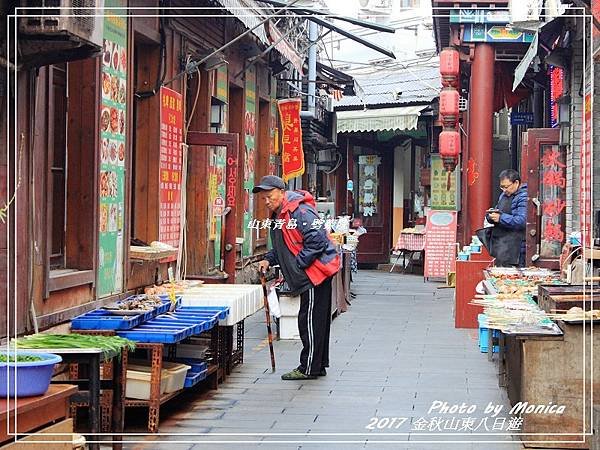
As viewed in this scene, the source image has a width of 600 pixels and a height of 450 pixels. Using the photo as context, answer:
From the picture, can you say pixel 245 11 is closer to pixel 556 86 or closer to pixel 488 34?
pixel 556 86

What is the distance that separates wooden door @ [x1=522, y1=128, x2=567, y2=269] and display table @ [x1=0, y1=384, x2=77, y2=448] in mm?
8145

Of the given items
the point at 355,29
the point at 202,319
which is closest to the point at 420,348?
the point at 202,319

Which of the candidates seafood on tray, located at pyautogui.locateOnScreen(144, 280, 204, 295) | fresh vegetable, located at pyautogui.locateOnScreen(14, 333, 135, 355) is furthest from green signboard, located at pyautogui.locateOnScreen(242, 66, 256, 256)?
fresh vegetable, located at pyautogui.locateOnScreen(14, 333, 135, 355)

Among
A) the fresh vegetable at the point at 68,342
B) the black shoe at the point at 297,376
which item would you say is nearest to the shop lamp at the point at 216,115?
the black shoe at the point at 297,376

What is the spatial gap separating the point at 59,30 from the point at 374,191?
23.6m

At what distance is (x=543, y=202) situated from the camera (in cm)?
1328

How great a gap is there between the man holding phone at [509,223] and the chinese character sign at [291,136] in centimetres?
702

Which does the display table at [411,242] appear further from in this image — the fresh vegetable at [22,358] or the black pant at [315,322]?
the fresh vegetable at [22,358]

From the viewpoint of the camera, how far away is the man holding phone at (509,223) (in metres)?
13.7

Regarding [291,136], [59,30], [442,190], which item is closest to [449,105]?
[291,136]

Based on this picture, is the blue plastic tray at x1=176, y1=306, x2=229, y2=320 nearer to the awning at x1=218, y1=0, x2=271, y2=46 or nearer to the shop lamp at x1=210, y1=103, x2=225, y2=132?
the awning at x1=218, y1=0, x2=271, y2=46

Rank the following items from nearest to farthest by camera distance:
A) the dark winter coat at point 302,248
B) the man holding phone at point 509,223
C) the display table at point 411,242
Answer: the dark winter coat at point 302,248, the man holding phone at point 509,223, the display table at point 411,242

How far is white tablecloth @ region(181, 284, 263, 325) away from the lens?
10.3 m

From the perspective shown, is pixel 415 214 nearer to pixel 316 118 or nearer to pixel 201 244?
pixel 316 118
